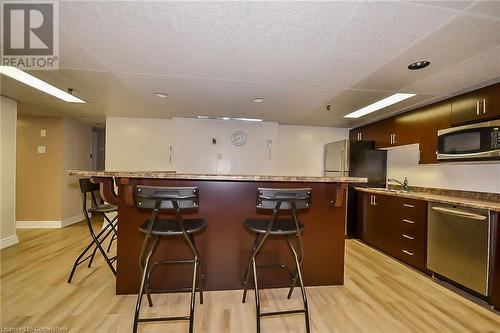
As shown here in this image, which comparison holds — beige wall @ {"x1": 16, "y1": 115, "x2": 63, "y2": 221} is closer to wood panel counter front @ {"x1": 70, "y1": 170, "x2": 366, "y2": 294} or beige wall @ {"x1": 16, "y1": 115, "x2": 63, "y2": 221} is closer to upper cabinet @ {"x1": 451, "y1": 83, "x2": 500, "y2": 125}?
wood panel counter front @ {"x1": 70, "y1": 170, "x2": 366, "y2": 294}

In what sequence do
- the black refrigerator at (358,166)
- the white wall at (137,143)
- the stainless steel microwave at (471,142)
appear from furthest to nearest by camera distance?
the white wall at (137,143) < the black refrigerator at (358,166) < the stainless steel microwave at (471,142)

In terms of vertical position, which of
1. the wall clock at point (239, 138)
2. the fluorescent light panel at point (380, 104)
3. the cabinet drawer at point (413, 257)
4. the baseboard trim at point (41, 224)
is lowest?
the baseboard trim at point (41, 224)

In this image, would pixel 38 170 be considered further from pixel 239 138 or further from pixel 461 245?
pixel 461 245

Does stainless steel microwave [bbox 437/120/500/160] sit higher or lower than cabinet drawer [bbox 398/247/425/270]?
higher

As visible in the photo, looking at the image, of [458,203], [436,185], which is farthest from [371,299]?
[436,185]

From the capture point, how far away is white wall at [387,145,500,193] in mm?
2605

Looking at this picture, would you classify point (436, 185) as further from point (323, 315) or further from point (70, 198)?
point (70, 198)

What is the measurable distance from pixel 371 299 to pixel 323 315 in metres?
0.57

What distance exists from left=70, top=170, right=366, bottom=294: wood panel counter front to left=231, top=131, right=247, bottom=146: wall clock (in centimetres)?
256

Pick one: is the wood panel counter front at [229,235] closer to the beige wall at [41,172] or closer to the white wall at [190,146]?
the white wall at [190,146]

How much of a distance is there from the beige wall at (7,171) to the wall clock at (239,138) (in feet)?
11.1

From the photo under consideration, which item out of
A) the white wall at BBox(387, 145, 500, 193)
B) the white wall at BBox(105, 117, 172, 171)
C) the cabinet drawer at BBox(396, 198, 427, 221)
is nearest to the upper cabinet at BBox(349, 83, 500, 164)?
the white wall at BBox(387, 145, 500, 193)

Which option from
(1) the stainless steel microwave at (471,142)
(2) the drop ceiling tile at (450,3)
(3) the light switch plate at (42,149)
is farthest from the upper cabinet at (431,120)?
(3) the light switch plate at (42,149)

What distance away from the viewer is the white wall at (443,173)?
8.55 feet
